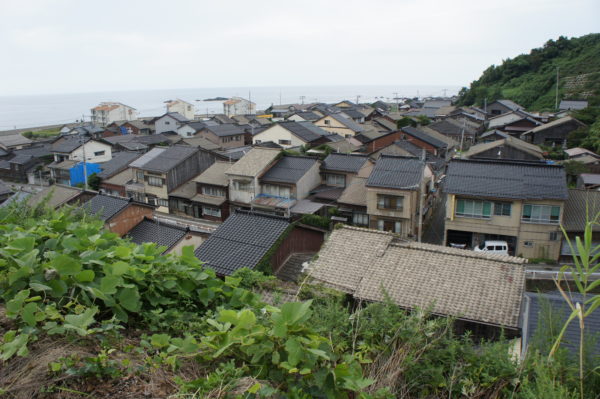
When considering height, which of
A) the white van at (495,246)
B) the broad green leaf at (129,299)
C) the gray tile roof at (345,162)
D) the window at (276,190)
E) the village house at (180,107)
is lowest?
the white van at (495,246)

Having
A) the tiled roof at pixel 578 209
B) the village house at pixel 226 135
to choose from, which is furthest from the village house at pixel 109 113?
the tiled roof at pixel 578 209

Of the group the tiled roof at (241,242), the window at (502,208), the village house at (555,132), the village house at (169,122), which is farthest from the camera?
the village house at (169,122)

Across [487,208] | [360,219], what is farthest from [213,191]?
[487,208]

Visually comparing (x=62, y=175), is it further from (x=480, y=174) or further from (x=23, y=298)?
(x=23, y=298)

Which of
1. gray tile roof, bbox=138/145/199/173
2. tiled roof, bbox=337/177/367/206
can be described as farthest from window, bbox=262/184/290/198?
gray tile roof, bbox=138/145/199/173

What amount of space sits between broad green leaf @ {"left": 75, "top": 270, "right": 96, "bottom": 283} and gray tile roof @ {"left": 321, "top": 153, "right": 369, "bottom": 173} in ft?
82.3

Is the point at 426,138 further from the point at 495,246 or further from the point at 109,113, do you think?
the point at 109,113

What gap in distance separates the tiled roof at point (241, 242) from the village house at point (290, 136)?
28.1 meters

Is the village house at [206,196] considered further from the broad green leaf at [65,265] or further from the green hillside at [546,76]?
the green hillside at [546,76]

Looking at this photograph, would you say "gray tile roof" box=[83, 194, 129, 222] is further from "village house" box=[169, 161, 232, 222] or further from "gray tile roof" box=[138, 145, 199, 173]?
"gray tile roof" box=[138, 145, 199, 173]

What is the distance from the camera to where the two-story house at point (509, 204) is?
19672 millimetres

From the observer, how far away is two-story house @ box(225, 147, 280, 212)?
2733cm

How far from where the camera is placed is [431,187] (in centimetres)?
2706

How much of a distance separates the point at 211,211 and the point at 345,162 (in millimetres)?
9990
